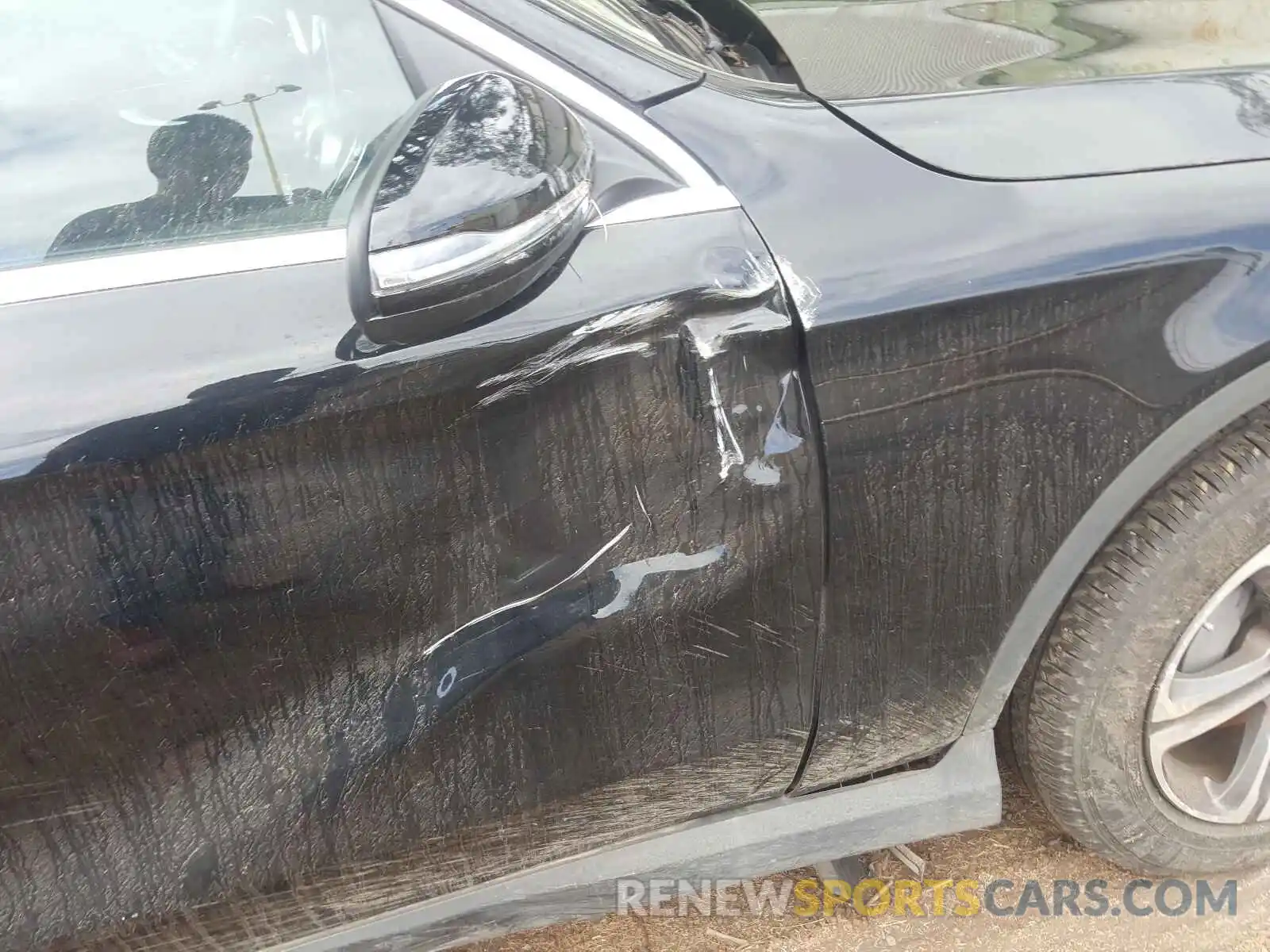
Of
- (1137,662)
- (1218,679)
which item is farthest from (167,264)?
(1218,679)

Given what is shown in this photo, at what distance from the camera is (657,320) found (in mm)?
1096

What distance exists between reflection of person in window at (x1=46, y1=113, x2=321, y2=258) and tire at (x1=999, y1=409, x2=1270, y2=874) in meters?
1.24

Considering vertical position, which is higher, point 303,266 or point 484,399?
point 303,266

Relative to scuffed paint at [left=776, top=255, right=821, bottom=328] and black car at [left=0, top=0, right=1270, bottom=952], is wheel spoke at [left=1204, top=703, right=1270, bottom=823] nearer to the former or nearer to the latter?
black car at [left=0, top=0, right=1270, bottom=952]

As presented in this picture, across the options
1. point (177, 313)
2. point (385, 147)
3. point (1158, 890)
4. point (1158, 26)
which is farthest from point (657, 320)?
→ point (1158, 890)

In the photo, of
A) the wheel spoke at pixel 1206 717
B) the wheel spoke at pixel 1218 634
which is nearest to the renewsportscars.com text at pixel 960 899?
the wheel spoke at pixel 1206 717

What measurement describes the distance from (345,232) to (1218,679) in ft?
4.97

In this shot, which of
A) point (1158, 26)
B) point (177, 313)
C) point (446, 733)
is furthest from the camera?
point (1158, 26)

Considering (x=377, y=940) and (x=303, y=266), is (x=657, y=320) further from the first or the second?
(x=377, y=940)

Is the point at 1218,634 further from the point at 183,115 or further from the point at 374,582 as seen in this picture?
the point at 183,115

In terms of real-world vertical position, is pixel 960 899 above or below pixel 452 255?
below

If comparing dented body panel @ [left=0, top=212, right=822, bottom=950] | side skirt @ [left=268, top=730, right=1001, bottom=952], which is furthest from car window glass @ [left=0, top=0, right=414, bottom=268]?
side skirt @ [left=268, top=730, right=1001, bottom=952]

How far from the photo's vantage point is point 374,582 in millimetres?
1123

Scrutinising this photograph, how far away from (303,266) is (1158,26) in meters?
1.47
